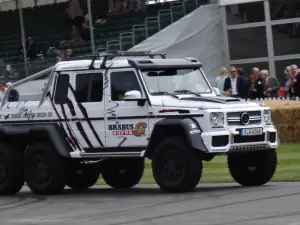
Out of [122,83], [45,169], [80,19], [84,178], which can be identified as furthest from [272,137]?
[80,19]

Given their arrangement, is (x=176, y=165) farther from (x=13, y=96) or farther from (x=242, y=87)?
(x=242, y=87)

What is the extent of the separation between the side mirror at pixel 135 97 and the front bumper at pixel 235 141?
123cm

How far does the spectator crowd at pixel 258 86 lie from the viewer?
27234mm

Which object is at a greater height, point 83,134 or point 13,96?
point 13,96

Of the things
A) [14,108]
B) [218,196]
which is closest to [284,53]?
[14,108]

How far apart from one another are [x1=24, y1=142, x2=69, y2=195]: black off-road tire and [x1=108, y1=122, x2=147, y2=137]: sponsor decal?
1.12 m

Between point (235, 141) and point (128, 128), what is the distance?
1.72 m

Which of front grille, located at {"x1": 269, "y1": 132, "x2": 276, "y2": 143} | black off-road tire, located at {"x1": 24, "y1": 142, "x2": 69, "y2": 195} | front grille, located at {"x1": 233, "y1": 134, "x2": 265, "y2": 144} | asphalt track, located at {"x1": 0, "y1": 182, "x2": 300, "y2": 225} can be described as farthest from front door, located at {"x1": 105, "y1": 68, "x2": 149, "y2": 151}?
front grille, located at {"x1": 269, "y1": 132, "x2": 276, "y2": 143}

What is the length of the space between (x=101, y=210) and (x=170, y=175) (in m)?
1.90

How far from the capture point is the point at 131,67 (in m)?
17.2

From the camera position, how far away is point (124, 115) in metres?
17.0

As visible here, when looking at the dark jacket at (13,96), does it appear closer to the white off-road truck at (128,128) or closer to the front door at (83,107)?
the white off-road truck at (128,128)

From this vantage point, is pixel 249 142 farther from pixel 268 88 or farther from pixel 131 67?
pixel 268 88

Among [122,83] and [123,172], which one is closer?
[122,83]
